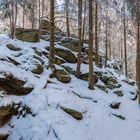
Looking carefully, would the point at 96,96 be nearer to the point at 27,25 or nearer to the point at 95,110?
the point at 95,110

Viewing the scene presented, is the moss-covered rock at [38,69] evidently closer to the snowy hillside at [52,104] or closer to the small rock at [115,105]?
the snowy hillside at [52,104]

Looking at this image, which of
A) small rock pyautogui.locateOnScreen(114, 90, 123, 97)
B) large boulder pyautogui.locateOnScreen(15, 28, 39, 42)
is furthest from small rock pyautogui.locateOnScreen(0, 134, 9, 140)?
large boulder pyautogui.locateOnScreen(15, 28, 39, 42)

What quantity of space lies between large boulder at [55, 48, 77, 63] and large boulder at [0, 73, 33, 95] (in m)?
5.95

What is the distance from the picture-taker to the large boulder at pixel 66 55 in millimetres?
20109

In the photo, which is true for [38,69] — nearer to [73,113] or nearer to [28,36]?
[73,113]

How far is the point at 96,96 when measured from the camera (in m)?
17.3

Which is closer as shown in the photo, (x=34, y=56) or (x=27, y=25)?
(x=34, y=56)

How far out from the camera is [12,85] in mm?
14352

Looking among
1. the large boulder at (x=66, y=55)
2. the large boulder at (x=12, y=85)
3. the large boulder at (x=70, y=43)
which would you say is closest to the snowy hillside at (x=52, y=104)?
the large boulder at (x=12, y=85)

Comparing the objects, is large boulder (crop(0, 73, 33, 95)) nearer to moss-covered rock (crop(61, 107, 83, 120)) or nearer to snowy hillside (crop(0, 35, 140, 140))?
snowy hillside (crop(0, 35, 140, 140))

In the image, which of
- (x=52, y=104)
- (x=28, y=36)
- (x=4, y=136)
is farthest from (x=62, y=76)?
(x=4, y=136)

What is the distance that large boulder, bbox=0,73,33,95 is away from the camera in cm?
1414

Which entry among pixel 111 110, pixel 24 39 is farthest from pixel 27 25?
pixel 111 110

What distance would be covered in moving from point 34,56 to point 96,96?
4297mm
